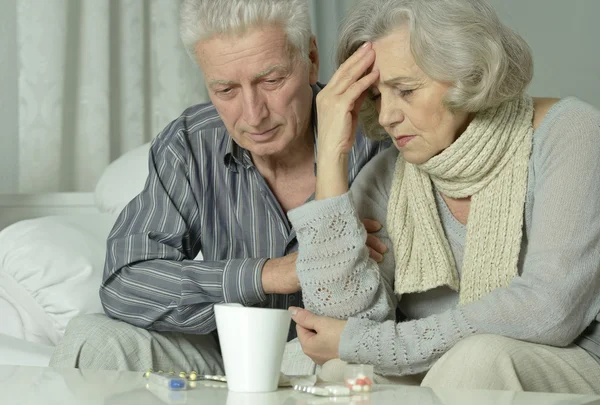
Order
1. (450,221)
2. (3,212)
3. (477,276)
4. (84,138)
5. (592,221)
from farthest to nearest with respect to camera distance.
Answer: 1. (84,138)
2. (3,212)
3. (450,221)
4. (477,276)
5. (592,221)

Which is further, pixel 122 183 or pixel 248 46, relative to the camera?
pixel 122 183

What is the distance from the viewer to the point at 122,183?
2.39 meters

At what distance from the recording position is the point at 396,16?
1.60 meters

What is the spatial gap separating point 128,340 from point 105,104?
1337 mm

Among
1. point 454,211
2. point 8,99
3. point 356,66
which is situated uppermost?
point 356,66

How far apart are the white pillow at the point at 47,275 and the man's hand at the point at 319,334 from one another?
A: 0.69 metres

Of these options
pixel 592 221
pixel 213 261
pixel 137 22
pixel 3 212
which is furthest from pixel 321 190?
pixel 137 22

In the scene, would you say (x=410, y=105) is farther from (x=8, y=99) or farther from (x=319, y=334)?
(x=8, y=99)

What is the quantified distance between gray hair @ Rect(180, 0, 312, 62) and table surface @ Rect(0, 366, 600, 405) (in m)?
0.81

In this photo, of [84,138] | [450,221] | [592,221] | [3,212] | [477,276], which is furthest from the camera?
[84,138]

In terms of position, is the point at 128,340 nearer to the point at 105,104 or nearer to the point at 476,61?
the point at 476,61

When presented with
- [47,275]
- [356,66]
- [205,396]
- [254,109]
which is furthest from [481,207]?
[47,275]

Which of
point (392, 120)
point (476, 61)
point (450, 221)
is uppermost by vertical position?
point (476, 61)

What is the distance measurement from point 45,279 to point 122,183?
0.42m
